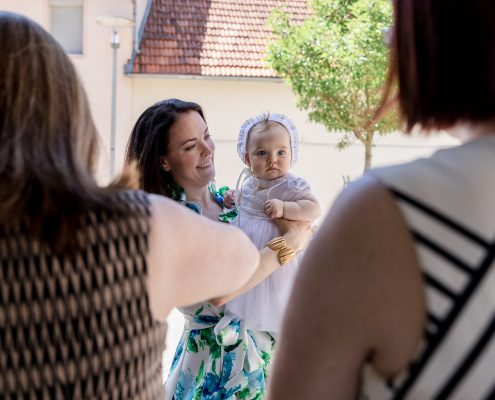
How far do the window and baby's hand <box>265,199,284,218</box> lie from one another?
13.3 m

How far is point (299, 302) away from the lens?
3.42 feet

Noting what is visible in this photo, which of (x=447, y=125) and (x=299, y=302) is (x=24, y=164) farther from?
(x=447, y=125)

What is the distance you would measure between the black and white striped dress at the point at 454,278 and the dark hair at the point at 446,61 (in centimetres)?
11

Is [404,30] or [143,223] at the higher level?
[404,30]

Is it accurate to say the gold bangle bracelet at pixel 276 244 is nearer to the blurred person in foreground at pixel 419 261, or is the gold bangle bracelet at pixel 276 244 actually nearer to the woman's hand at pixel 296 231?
the woman's hand at pixel 296 231

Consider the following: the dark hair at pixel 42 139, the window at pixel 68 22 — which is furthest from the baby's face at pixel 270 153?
the window at pixel 68 22

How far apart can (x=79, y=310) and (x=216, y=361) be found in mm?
1688

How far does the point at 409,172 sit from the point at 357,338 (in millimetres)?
255

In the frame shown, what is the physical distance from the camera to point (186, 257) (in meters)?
1.28

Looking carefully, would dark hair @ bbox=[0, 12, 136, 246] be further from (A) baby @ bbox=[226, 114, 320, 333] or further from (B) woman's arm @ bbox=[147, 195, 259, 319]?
(A) baby @ bbox=[226, 114, 320, 333]

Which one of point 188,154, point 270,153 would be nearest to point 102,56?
point 270,153

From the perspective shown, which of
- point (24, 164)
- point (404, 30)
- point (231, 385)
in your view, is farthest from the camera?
point (231, 385)

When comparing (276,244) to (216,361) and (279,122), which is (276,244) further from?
(279,122)

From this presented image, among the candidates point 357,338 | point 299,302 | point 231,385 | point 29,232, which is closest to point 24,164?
point 29,232
